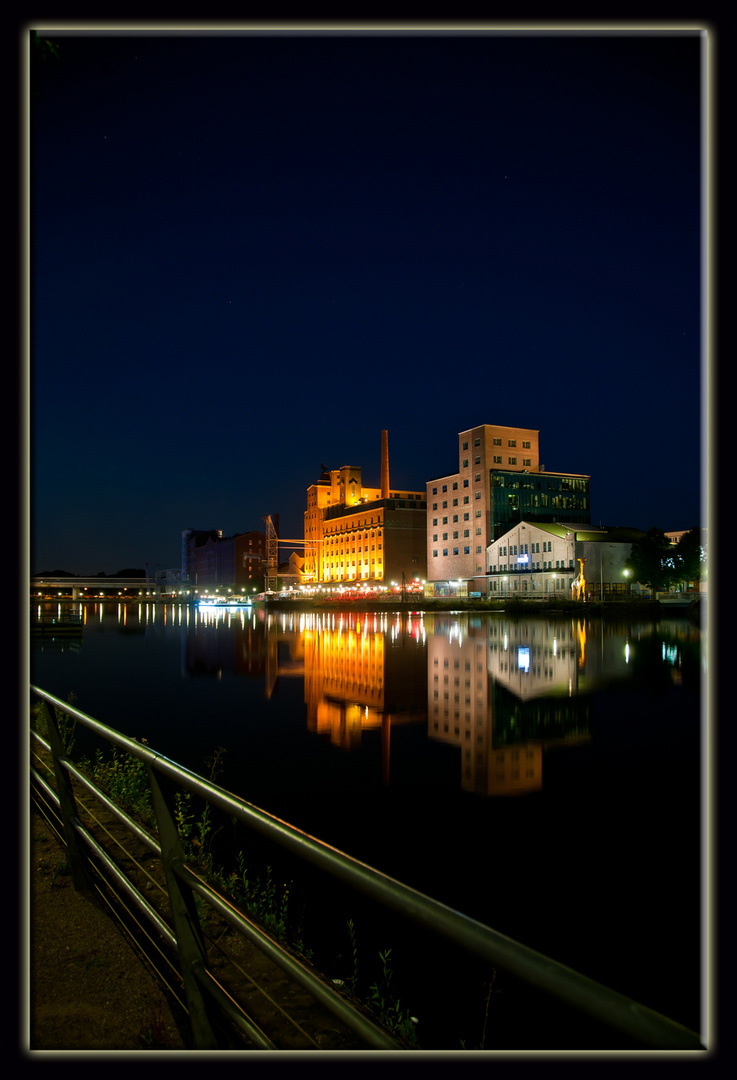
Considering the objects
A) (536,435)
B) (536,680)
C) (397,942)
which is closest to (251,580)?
(536,435)

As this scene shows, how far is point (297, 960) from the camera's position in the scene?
2207 millimetres

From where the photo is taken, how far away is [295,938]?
5523mm

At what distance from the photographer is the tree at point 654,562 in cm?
6347

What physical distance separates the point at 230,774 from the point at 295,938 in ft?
18.5

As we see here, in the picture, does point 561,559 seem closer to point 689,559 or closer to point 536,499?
point 689,559

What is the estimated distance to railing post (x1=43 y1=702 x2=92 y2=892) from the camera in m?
4.16

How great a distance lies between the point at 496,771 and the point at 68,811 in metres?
7.58

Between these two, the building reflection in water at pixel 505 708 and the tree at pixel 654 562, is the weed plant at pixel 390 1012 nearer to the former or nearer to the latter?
the building reflection in water at pixel 505 708

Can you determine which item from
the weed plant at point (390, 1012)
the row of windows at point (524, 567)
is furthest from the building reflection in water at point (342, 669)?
the row of windows at point (524, 567)

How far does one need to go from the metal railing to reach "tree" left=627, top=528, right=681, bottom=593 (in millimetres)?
66617

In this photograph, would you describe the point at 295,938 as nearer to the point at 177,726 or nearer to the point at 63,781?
the point at 63,781

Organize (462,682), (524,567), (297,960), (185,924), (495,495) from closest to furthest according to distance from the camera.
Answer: (297,960) → (185,924) → (462,682) → (524,567) → (495,495)

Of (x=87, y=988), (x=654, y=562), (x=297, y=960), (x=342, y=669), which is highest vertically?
(x=654, y=562)

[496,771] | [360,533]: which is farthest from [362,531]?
[496,771]
